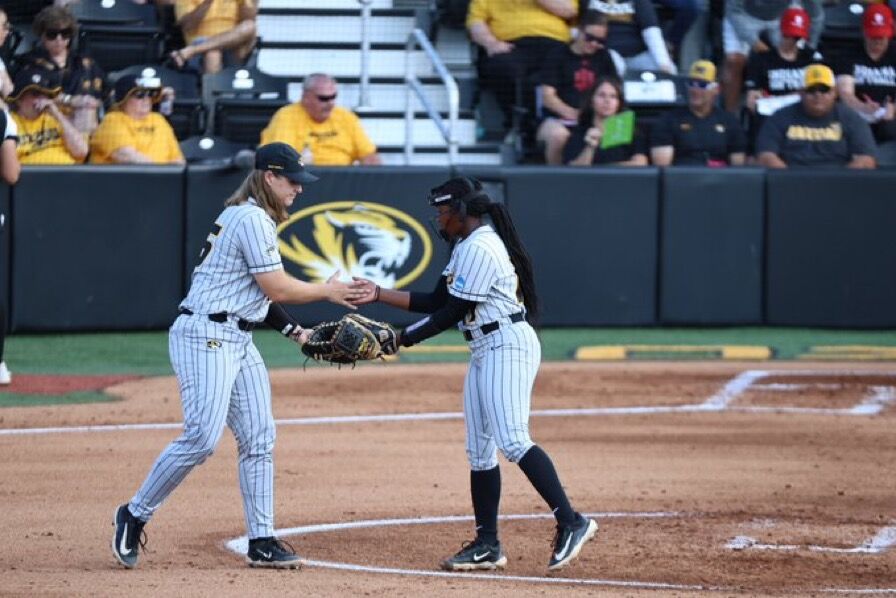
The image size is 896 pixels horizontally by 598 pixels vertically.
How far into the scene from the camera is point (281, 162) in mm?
6633

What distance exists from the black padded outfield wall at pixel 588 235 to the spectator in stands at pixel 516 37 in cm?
154

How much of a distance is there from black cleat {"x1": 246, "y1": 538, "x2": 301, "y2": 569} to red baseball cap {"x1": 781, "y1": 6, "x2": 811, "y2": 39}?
10.5m

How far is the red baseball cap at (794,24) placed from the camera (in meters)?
15.8

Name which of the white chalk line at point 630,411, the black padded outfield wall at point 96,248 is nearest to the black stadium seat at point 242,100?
the black padded outfield wall at point 96,248

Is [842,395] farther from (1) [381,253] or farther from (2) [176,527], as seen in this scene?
(2) [176,527]

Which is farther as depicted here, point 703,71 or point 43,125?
point 703,71

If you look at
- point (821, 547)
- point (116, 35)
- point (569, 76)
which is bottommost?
point (821, 547)

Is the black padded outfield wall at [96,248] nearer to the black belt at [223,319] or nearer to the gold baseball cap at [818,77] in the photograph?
the gold baseball cap at [818,77]

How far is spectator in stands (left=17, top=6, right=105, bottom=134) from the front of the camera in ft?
44.4

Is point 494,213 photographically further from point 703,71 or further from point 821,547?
point 703,71

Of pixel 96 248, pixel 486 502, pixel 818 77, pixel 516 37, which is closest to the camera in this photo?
pixel 486 502

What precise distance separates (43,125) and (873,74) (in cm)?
792

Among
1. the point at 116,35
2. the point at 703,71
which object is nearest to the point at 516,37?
the point at 703,71

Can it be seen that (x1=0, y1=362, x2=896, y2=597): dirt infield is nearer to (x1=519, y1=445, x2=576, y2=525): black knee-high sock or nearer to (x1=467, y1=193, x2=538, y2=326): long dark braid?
(x1=519, y1=445, x2=576, y2=525): black knee-high sock
